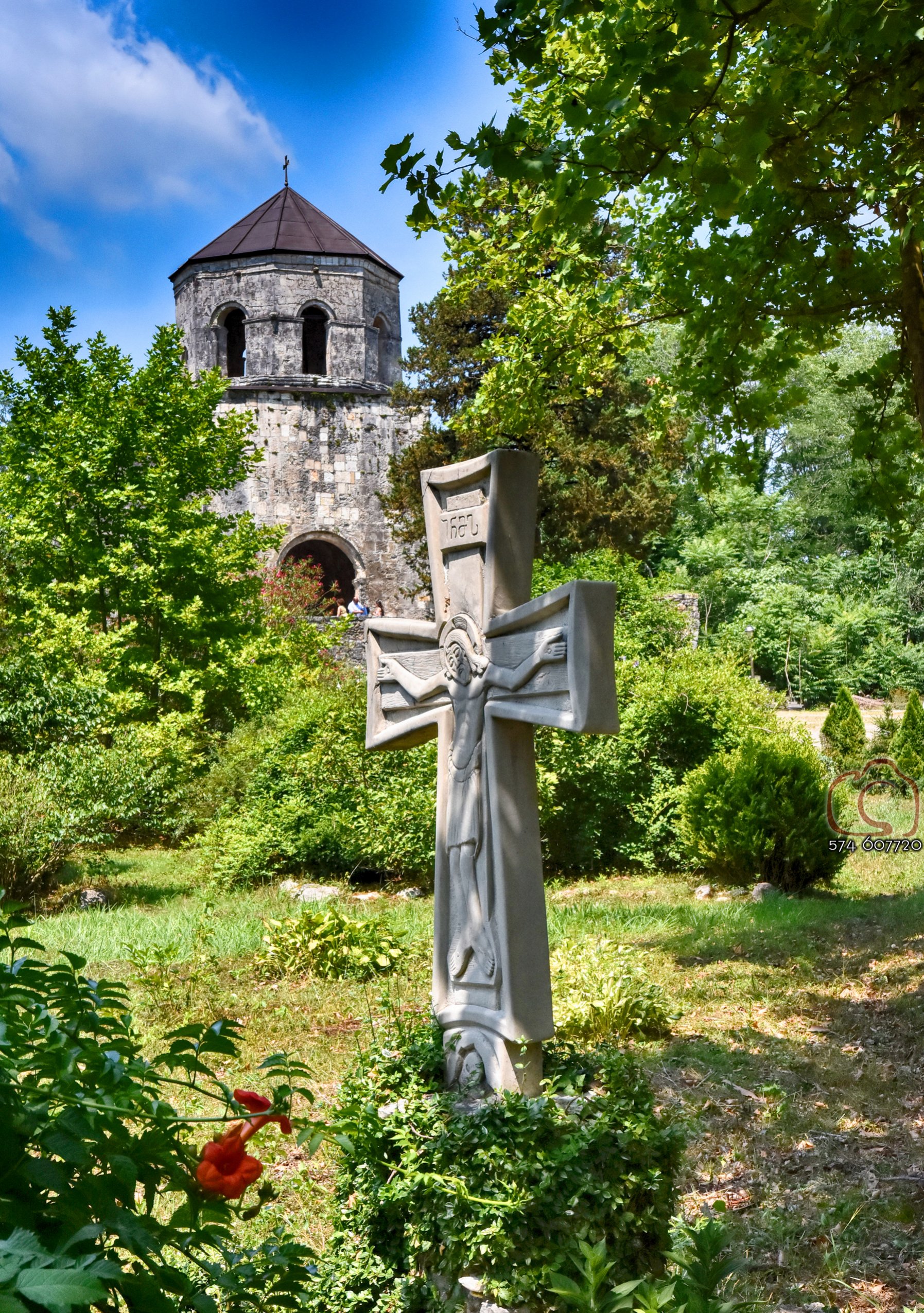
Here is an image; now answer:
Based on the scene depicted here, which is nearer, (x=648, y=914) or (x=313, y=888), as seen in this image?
(x=648, y=914)

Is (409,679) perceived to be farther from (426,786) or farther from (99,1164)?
(426,786)

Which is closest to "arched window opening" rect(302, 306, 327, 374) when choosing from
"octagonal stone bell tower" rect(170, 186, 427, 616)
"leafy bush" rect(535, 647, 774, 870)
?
"octagonal stone bell tower" rect(170, 186, 427, 616)

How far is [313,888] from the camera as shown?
9703 millimetres

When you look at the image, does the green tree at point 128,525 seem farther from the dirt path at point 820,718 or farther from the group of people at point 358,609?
the dirt path at point 820,718

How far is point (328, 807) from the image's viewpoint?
34.5ft

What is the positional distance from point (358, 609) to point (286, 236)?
1005 centimetres

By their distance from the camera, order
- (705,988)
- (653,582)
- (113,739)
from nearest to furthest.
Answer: (705,988)
(113,739)
(653,582)

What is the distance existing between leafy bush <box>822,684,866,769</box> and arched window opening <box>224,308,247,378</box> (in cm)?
1707

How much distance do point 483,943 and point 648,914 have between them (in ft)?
16.0

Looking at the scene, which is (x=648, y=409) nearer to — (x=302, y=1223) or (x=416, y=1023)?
(x=416, y=1023)

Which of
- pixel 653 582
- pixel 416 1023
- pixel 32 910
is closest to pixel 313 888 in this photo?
pixel 32 910

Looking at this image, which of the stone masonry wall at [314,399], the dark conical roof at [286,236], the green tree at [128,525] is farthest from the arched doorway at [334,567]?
the green tree at [128,525]

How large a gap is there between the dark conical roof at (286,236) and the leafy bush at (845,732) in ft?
54.9

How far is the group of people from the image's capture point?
24.4 metres
